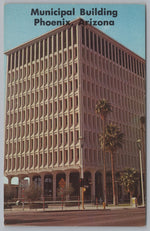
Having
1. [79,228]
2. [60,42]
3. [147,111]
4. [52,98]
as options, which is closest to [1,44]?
[147,111]

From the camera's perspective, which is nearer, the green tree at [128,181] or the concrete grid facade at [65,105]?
the green tree at [128,181]

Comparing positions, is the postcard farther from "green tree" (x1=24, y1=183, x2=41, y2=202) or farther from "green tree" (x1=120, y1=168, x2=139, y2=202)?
"green tree" (x1=120, y1=168, x2=139, y2=202)

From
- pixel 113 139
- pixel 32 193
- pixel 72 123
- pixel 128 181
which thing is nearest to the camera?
pixel 32 193

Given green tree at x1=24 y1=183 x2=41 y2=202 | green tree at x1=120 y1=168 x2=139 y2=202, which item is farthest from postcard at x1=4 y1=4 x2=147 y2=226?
green tree at x1=120 y1=168 x2=139 y2=202

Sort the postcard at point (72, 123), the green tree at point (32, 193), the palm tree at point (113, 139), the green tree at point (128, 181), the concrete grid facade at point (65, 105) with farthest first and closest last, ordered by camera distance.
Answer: the concrete grid facade at point (65, 105) < the palm tree at point (113, 139) < the green tree at point (128, 181) < the postcard at point (72, 123) < the green tree at point (32, 193)

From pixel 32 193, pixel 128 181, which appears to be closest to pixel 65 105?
pixel 128 181

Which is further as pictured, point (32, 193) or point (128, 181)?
point (128, 181)

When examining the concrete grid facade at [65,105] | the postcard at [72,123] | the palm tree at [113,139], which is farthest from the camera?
the concrete grid facade at [65,105]

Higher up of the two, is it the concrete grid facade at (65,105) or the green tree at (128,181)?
the concrete grid facade at (65,105)

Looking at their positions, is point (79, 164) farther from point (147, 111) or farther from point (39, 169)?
point (147, 111)

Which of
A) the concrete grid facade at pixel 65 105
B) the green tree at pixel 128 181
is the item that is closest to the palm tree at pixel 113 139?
the concrete grid facade at pixel 65 105

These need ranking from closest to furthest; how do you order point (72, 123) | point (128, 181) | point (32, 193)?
1. point (32, 193)
2. point (128, 181)
3. point (72, 123)

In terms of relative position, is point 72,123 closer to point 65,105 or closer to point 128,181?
point 65,105

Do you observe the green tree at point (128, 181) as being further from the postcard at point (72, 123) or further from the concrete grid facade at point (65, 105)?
the concrete grid facade at point (65, 105)
